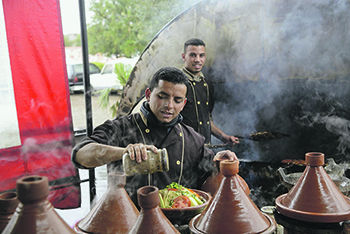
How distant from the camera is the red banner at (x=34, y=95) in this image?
343 cm

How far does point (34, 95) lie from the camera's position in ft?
12.0

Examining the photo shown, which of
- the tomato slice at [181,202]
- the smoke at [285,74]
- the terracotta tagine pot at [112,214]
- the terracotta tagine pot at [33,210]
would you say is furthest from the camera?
the smoke at [285,74]

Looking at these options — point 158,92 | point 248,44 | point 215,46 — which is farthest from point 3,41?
point 248,44

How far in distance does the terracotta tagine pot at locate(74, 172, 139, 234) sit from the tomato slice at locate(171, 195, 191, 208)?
0.41 m

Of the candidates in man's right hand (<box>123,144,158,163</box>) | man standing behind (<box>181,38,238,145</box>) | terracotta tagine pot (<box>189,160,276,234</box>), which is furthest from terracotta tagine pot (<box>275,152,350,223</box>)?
man standing behind (<box>181,38,238,145</box>)

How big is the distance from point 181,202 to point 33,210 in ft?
3.06

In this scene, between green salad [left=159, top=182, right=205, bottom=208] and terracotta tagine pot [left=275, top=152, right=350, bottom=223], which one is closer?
terracotta tagine pot [left=275, top=152, right=350, bottom=223]

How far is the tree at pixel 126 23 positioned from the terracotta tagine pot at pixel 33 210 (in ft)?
45.8

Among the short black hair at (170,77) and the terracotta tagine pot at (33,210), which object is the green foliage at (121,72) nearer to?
the short black hair at (170,77)

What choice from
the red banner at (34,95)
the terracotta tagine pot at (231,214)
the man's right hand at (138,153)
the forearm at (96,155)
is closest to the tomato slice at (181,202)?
the terracotta tagine pot at (231,214)

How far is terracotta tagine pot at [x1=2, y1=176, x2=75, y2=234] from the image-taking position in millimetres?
785

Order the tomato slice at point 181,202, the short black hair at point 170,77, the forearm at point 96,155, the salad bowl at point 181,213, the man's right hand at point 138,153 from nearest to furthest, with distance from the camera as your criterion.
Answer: the man's right hand at point 138,153, the salad bowl at point 181,213, the tomato slice at point 181,202, the forearm at point 96,155, the short black hair at point 170,77

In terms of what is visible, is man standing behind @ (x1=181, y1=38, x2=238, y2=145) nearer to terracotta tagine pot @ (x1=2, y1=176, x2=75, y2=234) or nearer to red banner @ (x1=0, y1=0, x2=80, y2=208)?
red banner @ (x1=0, y1=0, x2=80, y2=208)

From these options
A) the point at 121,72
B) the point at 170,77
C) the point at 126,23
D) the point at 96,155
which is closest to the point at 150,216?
the point at 96,155
